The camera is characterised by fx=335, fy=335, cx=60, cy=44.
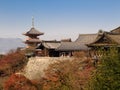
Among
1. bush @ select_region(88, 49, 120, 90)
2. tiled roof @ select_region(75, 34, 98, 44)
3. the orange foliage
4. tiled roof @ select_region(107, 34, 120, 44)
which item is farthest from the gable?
bush @ select_region(88, 49, 120, 90)

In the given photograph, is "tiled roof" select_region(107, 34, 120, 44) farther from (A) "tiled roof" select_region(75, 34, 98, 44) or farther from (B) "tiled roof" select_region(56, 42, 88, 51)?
(A) "tiled roof" select_region(75, 34, 98, 44)

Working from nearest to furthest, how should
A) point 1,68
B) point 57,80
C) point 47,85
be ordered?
point 57,80, point 47,85, point 1,68

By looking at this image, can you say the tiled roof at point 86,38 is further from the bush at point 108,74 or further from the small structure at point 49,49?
the bush at point 108,74

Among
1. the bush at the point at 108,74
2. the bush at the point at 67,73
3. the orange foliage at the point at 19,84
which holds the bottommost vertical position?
the orange foliage at the point at 19,84

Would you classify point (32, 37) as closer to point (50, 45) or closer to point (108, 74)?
point (50, 45)

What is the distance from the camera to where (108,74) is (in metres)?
17.1

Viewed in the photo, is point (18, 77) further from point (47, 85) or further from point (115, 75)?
point (115, 75)

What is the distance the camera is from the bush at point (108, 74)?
16812 millimetres

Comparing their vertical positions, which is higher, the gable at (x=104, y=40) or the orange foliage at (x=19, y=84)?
the gable at (x=104, y=40)

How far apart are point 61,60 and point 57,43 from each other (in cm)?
1102

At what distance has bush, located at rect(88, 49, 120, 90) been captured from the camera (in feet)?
55.2

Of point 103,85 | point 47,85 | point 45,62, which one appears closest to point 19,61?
point 45,62

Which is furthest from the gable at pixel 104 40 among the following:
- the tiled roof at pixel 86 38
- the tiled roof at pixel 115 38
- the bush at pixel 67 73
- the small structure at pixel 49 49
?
the small structure at pixel 49 49

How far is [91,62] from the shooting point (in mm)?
35875
